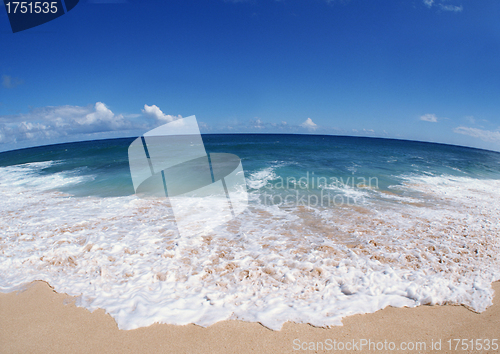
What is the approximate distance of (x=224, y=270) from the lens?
12.9ft

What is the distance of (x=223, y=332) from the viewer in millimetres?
2717

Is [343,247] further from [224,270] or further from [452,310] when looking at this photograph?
[224,270]

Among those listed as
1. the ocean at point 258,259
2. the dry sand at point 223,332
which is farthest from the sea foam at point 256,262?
the dry sand at point 223,332

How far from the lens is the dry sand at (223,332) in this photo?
101 inches

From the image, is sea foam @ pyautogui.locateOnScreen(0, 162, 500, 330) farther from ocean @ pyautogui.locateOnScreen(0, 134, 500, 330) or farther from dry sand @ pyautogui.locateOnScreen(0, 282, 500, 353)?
dry sand @ pyautogui.locateOnScreen(0, 282, 500, 353)

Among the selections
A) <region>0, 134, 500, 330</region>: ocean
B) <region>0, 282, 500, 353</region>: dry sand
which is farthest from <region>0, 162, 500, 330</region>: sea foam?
<region>0, 282, 500, 353</region>: dry sand

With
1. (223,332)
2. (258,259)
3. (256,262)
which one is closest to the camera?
(223,332)

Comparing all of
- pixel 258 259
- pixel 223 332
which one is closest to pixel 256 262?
pixel 258 259

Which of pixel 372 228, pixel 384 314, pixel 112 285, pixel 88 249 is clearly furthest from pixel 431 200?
pixel 88 249

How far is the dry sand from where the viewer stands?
2.55 m

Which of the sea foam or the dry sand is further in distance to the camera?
the sea foam

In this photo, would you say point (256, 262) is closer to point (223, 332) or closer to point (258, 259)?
point (258, 259)

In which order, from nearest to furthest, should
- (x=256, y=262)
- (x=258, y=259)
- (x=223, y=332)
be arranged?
(x=223, y=332), (x=256, y=262), (x=258, y=259)

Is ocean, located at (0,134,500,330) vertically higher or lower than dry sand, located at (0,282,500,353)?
higher
